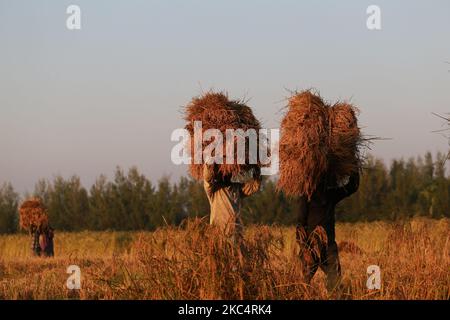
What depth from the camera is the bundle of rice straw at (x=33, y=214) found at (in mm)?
20491

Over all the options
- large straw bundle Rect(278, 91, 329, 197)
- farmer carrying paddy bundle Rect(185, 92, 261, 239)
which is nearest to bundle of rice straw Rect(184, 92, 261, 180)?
farmer carrying paddy bundle Rect(185, 92, 261, 239)

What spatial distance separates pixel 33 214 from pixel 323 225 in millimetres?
13808

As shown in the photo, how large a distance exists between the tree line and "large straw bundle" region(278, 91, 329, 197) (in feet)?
73.9

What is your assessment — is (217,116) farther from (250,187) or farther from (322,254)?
(322,254)

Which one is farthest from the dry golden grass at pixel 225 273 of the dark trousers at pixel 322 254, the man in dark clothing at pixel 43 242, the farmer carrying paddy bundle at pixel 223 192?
the man in dark clothing at pixel 43 242

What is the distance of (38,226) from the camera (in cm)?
2023

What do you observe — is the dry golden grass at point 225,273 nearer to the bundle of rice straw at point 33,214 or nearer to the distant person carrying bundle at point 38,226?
the distant person carrying bundle at point 38,226

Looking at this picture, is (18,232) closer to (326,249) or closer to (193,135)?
(193,135)

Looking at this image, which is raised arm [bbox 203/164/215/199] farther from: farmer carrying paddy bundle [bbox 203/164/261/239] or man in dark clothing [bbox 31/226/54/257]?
man in dark clothing [bbox 31/226/54/257]

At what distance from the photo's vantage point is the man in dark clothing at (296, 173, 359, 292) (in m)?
8.30

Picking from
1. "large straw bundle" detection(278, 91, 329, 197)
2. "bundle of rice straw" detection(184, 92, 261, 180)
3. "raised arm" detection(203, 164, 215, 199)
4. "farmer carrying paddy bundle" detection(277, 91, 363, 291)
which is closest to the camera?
"farmer carrying paddy bundle" detection(277, 91, 363, 291)

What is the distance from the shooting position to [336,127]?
9.31 meters

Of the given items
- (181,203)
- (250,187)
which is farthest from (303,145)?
(181,203)
